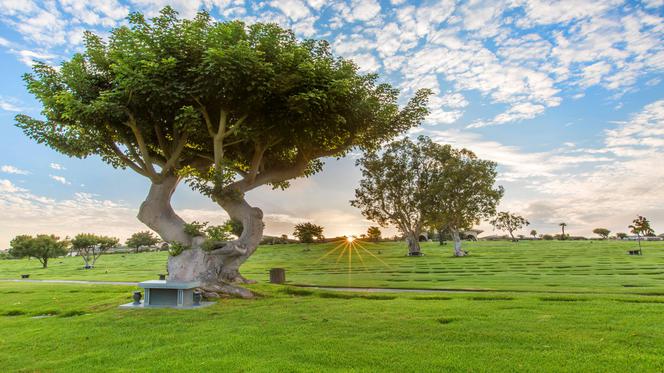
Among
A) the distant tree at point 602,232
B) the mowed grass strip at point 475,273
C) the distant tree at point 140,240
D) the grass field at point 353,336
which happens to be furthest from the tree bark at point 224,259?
the distant tree at point 602,232

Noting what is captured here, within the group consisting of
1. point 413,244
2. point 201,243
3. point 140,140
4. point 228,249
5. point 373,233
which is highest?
point 140,140

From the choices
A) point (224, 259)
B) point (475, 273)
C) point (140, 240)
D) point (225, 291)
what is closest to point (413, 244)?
point (475, 273)

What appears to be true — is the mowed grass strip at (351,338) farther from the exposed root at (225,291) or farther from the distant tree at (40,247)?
the distant tree at (40,247)

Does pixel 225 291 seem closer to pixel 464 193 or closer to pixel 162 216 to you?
pixel 162 216

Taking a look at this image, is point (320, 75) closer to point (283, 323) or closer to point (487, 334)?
point (283, 323)

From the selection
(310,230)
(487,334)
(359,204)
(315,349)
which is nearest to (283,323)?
(315,349)

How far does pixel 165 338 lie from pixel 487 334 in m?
8.16

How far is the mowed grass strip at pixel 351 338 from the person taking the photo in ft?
24.8

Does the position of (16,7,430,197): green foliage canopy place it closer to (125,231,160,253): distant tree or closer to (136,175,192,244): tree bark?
(136,175,192,244): tree bark

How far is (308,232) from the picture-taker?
94.4 meters

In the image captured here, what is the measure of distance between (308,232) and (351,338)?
85.5 meters

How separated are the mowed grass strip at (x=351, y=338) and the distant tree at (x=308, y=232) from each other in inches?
3120

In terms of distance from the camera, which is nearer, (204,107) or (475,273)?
(204,107)

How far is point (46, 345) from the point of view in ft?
33.4
